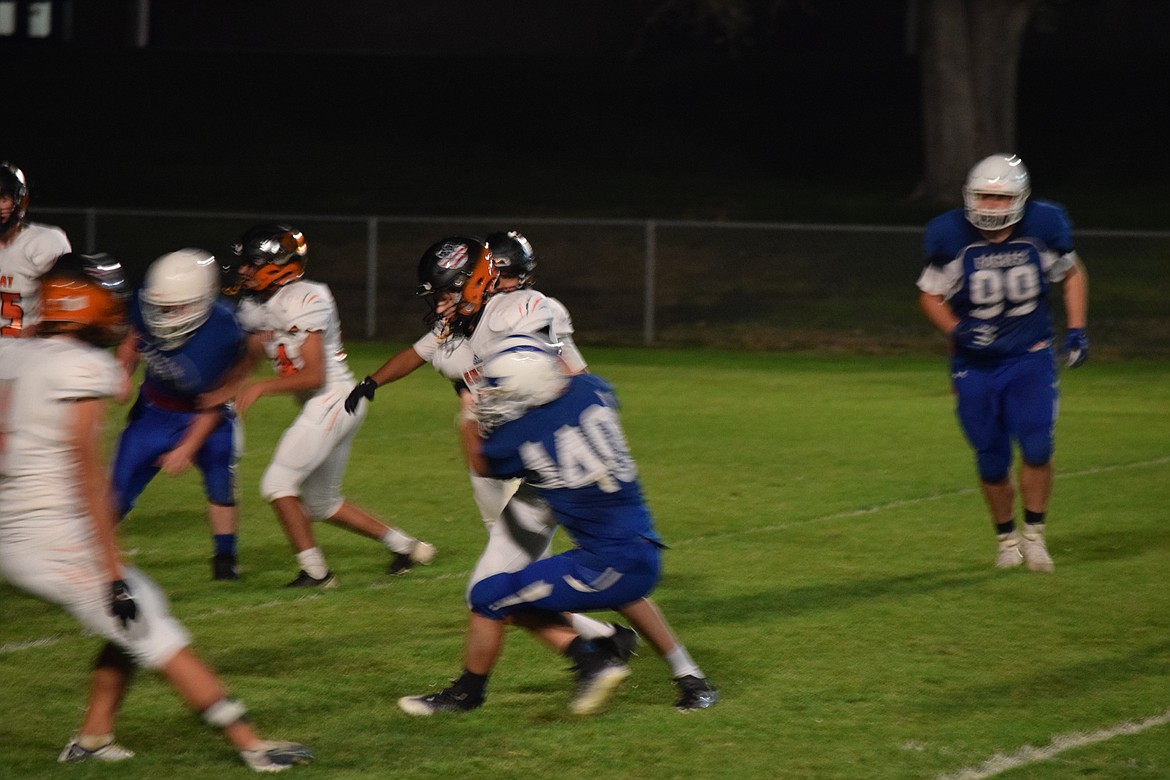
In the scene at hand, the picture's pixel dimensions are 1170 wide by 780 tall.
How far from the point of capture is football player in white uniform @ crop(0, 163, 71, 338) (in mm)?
8523

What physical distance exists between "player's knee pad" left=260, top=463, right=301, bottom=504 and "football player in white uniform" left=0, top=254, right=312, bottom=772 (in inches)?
105

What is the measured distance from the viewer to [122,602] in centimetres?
457

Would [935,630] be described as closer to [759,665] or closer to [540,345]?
[759,665]

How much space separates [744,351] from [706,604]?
39.1ft

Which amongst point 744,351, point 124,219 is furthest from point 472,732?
point 124,219

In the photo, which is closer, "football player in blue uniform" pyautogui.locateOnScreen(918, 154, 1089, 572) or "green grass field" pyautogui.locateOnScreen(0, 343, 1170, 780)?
"green grass field" pyautogui.locateOnScreen(0, 343, 1170, 780)

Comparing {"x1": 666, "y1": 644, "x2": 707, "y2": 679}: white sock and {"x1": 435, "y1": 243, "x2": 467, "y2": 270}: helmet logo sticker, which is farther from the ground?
{"x1": 435, "y1": 243, "x2": 467, "y2": 270}: helmet logo sticker

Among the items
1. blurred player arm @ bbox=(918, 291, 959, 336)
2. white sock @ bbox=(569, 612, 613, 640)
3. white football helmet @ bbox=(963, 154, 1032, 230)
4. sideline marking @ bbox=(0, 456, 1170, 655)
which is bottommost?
sideline marking @ bbox=(0, 456, 1170, 655)

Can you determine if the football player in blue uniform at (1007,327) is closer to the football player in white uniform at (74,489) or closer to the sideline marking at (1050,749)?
the sideline marking at (1050,749)

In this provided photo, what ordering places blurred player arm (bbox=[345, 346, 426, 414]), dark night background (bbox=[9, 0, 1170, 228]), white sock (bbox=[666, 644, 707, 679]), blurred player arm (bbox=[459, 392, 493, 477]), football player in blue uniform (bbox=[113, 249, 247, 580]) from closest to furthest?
blurred player arm (bbox=[459, 392, 493, 477]), white sock (bbox=[666, 644, 707, 679]), football player in blue uniform (bbox=[113, 249, 247, 580]), blurred player arm (bbox=[345, 346, 426, 414]), dark night background (bbox=[9, 0, 1170, 228])

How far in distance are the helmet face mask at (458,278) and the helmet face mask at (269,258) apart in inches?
48.8

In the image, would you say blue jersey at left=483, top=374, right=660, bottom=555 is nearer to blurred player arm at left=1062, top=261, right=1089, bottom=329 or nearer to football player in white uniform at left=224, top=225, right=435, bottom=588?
football player in white uniform at left=224, top=225, right=435, bottom=588

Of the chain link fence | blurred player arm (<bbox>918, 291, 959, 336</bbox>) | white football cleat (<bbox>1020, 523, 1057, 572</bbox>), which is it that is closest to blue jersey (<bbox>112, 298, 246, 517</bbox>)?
blurred player arm (<bbox>918, 291, 959, 336</bbox>)

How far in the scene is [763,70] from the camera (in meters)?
37.8
